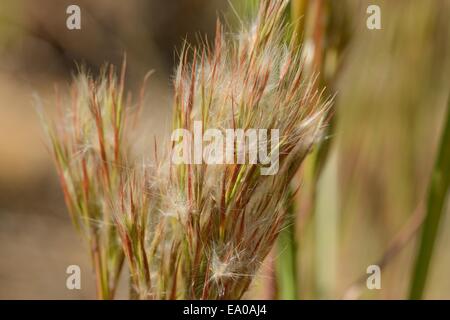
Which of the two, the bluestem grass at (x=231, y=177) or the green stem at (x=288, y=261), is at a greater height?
the bluestem grass at (x=231, y=177)

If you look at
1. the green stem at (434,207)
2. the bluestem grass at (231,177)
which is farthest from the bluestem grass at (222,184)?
the green stem at (434,207)

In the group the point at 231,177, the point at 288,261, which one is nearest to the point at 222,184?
the point at 231,177

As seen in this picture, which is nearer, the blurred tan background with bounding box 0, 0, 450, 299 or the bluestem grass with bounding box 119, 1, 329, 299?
the bluestem grass with bounding box 119, 1, 329, 299

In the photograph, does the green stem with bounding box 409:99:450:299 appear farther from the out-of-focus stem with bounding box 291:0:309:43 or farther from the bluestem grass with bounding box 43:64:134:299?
the bluestem grass with bounding box 43:64:134:299

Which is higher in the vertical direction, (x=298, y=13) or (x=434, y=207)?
(x=298, y=13)

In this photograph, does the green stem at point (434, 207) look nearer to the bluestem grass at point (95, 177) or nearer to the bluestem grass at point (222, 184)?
the bluestem grass at point (222, 184)

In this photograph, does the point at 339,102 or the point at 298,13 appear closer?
the point at 298,13

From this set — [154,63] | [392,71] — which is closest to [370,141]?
[392,71]

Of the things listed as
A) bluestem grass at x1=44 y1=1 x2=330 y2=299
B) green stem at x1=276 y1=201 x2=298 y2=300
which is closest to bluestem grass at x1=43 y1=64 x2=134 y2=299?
bluestem grass at x1=44 y1=1 x2=330 y2=299

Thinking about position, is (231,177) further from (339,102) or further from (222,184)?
(339,102)

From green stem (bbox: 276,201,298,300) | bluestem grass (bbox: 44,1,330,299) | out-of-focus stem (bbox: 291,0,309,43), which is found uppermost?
out-of-focus stem (bbox: 291,0,309,43)
